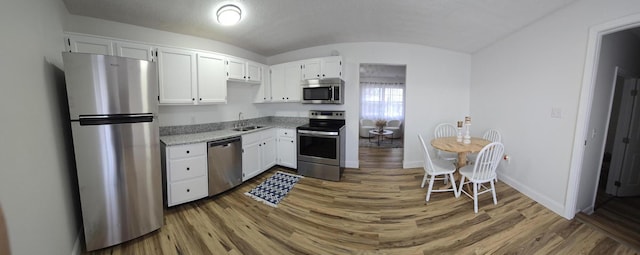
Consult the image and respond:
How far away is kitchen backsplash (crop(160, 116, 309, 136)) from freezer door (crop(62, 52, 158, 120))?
1145 mm

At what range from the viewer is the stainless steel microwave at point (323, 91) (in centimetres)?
347

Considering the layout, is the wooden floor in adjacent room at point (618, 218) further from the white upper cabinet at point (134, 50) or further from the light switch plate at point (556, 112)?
the white upper cabinet at point (134, 50)

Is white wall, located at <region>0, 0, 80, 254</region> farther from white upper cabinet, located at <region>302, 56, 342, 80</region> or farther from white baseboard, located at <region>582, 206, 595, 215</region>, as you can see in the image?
white baseboard, located at <region>582, 206, 595, 215</region>

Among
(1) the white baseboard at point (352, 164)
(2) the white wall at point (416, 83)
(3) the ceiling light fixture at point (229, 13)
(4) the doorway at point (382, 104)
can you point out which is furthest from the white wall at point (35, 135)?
(4) the doorway at point (382, 104)

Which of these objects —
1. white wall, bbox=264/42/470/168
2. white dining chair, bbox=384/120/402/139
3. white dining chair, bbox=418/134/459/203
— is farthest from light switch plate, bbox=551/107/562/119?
white dining chair, bbox=384/120/402/139

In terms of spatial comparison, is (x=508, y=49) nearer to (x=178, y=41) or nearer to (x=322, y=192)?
(x=322, y=192)

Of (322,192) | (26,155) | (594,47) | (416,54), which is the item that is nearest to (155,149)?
(26,155)

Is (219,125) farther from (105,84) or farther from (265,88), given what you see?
(105,84)

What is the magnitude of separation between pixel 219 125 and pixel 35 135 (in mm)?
2121

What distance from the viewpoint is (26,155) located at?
1.22 metres

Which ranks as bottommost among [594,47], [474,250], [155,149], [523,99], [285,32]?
[474,250]

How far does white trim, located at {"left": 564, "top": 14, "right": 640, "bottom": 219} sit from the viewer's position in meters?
1.96

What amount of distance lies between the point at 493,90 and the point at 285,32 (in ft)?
12.1

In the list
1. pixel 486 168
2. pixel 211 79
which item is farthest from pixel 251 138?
pixel 486 168
